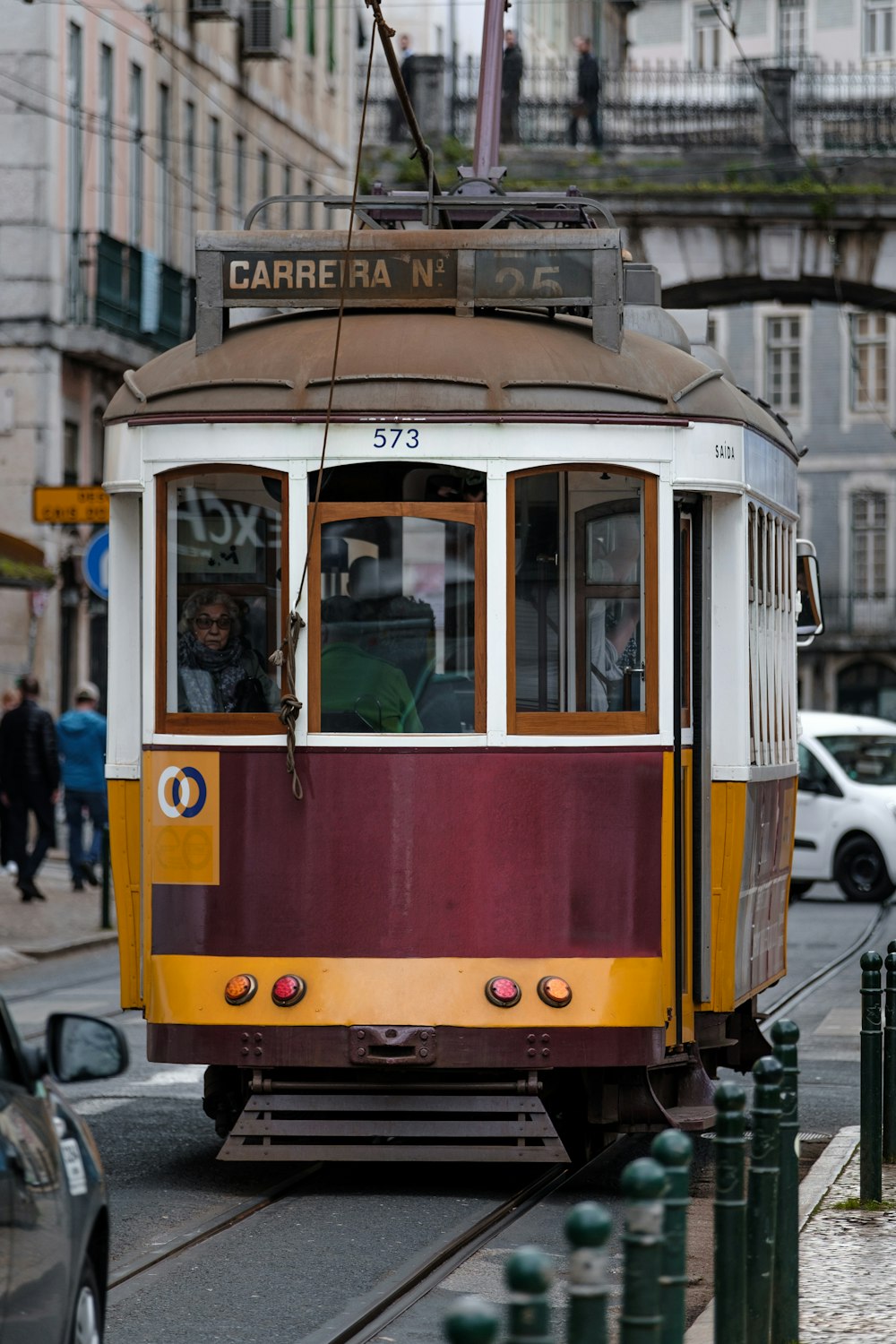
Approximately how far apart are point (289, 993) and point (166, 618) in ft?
4.43

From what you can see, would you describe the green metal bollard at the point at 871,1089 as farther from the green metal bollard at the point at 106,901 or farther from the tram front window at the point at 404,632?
the green metal bollard at the point at 106,901

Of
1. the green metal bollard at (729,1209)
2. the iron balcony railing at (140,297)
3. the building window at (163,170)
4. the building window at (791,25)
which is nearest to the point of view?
the green metal bollard at (729,1209)

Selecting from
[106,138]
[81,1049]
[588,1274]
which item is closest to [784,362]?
[106,138]

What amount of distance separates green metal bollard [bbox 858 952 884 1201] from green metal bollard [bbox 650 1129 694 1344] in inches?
162

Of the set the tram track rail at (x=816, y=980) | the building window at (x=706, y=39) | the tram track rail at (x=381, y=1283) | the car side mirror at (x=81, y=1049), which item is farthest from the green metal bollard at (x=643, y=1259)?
the building window at (x=706, y=39)

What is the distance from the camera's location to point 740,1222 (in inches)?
234

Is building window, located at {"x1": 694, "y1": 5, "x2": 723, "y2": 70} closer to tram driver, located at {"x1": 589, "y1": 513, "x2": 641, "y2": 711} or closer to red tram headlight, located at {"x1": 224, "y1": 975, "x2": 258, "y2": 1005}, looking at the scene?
tram driver, located at {"x1": 589, "y1": 513, "x2": 641, "y2": 711}

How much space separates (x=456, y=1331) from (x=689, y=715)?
6.64 m

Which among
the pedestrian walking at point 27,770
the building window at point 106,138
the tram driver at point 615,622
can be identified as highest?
the building window at point 106,138

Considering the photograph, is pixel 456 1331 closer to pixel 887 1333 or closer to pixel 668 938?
pixel 887 1333

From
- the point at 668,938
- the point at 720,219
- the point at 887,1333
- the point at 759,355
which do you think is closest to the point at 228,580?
the point at 668,938

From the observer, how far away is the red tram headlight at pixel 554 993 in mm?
9461

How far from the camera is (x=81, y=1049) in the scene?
542 cm

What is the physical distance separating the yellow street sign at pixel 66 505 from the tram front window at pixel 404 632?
12.3m
